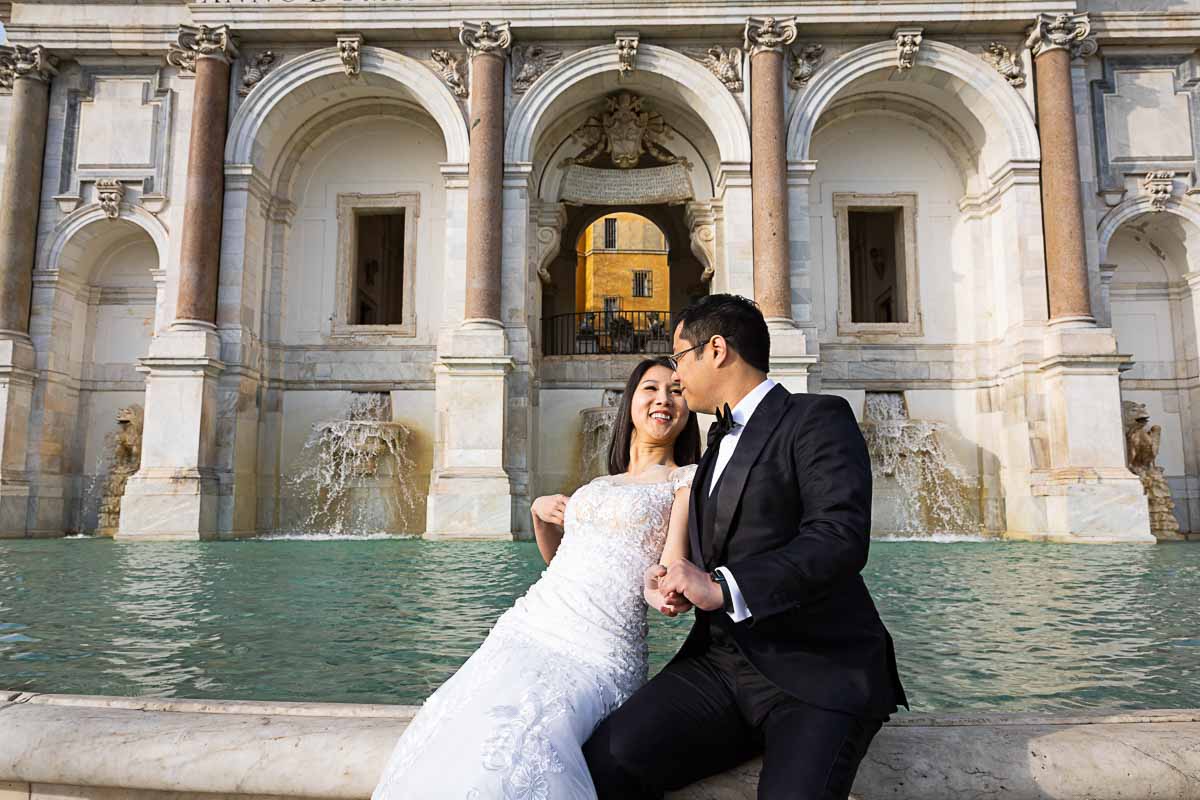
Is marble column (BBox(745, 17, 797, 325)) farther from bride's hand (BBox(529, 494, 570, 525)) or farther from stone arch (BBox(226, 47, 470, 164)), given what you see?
bride's hand (BBox(529, 494, 570, 525))

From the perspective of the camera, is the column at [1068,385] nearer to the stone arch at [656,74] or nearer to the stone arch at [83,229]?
the stone arch at [656,74]

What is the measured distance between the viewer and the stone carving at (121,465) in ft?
45.8

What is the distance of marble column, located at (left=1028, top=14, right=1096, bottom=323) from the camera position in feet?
42.7

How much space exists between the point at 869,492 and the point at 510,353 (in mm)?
11580

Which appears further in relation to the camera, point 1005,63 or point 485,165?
point 1005,63

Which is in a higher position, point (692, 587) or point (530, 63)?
point (530, 63)

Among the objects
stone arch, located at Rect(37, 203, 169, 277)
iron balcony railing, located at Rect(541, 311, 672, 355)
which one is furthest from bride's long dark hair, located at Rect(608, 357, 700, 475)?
iron balcony railing, located at Rect(541, 311, 672, 355)

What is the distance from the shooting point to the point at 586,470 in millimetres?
14711

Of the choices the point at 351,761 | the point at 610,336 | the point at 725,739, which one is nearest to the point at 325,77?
the point at 610,336

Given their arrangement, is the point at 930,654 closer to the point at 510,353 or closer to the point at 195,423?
the point at 510,353

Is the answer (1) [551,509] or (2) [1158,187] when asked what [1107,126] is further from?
(1) [551,509]

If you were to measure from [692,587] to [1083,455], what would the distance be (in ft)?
42.1

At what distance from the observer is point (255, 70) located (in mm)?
14047

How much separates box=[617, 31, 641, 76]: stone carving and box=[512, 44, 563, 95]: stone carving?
1.04m
